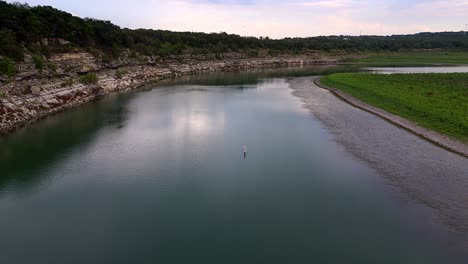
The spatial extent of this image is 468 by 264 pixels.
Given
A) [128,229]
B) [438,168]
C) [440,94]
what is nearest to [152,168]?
[128,229]

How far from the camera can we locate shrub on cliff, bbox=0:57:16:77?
38688mm

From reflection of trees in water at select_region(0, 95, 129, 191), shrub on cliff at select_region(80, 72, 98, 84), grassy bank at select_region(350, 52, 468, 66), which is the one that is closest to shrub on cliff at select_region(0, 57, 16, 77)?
reflection of trees in water at select_region(0, 95, 129, 191)

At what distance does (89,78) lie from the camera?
176ft

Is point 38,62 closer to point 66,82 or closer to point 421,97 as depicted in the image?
point 66,82

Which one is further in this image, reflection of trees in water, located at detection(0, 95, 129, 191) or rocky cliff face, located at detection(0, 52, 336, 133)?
rocky cliff face, located at detection(0, 52, 336, 133)

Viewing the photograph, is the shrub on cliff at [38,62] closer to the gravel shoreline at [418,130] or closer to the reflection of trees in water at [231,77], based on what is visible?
the reflection of trees in water at [231,77]

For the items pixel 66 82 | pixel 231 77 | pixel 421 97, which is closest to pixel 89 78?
pixel 66 82

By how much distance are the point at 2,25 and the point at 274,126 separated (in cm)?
3826

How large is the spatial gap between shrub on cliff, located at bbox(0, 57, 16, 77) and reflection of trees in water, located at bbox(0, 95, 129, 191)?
6.76 meters

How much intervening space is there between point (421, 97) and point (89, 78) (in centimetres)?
4512

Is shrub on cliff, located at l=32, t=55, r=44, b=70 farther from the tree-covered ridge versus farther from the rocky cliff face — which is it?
the tree-covered ridge

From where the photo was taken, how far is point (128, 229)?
16141 millimetres

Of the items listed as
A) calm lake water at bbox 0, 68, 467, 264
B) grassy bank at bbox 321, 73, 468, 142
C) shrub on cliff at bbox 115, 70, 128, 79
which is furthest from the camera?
shrub on cliff at bbox 115, 70, 128, 79

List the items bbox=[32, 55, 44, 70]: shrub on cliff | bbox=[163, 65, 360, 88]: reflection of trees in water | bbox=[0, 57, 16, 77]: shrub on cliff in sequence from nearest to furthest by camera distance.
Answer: bbox=[0, 57, 16, 77]: shrub on cliff < bbox=[32, 55, 44, 70]: shrub on cliff < bbox=[163, 65, 360, 88]: reflection of trees in water
